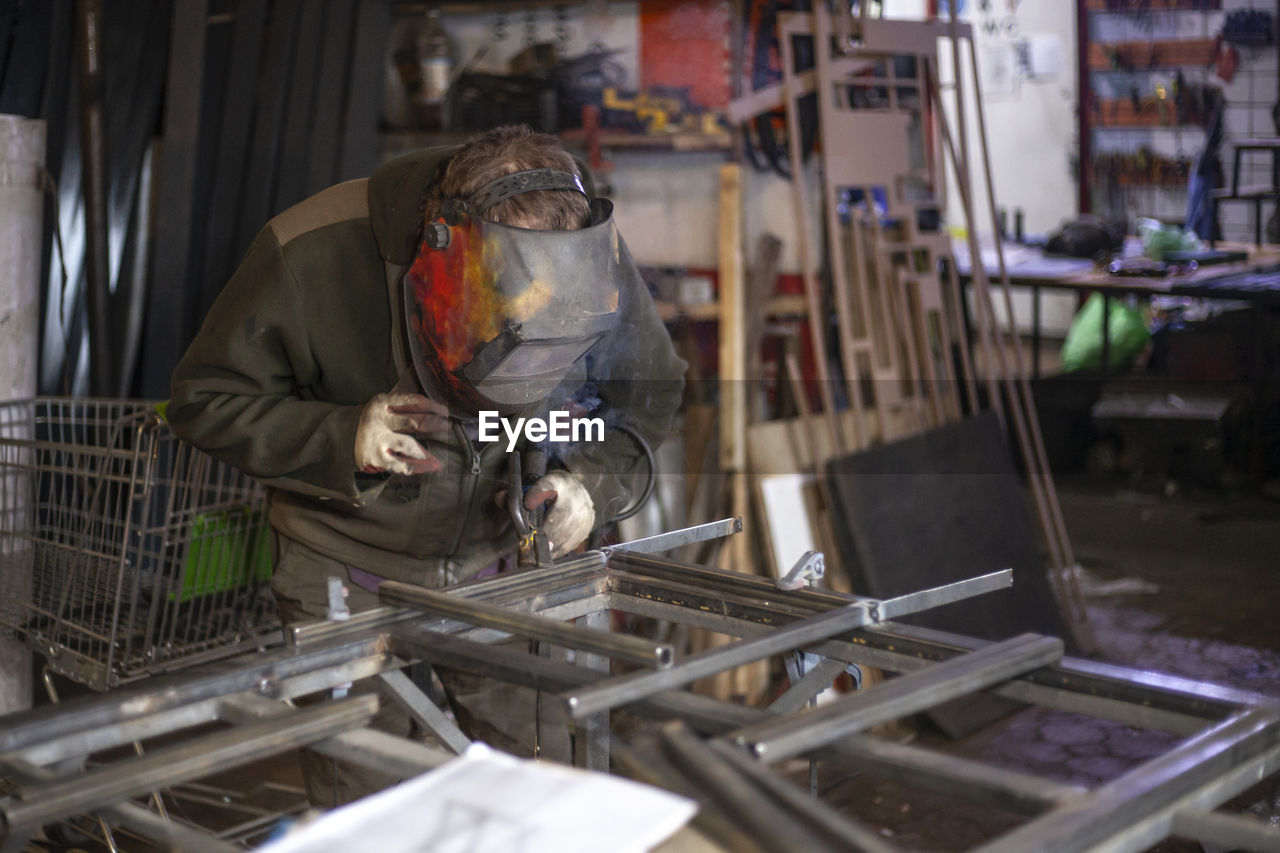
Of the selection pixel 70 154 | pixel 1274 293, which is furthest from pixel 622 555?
pixel 1274 293

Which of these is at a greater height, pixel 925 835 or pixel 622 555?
pixel 622 555

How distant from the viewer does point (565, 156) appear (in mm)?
1558

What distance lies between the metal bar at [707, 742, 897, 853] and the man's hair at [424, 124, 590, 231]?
70 centimetres

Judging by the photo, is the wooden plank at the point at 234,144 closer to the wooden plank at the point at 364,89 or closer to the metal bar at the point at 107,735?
the wooden plank at the point at 364,89

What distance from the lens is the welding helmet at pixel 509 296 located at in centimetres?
140

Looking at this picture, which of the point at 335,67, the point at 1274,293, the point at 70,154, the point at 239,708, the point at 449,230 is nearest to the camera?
the point at 239,708

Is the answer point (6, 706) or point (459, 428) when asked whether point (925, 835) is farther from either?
point (6, 706)

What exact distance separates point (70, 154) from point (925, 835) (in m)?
2.57

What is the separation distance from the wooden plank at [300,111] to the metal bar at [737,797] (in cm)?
257

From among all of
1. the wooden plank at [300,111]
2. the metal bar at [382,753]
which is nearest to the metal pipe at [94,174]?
the wooden plank at [300,111]

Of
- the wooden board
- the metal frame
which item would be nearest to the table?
the wooden board

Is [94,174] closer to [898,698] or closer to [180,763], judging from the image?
[180,763]

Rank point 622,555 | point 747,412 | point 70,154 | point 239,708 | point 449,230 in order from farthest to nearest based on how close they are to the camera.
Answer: point 747,412 < point 70,154 < point 622,555 < point 449,230 < point 239,708

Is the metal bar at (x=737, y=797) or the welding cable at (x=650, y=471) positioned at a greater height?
the welding cable at (x=650, y=471)
